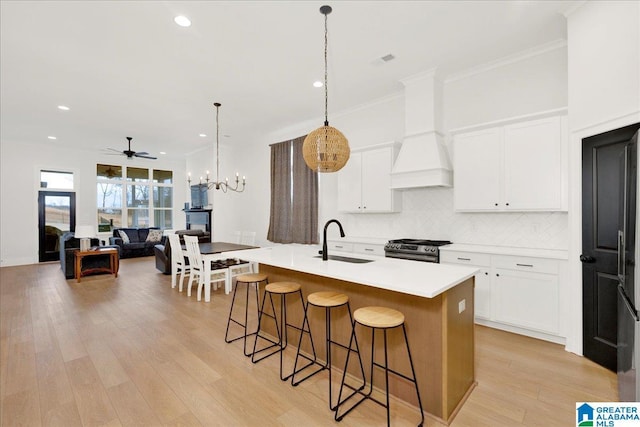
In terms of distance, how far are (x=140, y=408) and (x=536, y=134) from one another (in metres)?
4.27

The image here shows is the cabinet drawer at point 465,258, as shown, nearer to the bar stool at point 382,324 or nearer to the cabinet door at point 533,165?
the cabinet door at point 533,165

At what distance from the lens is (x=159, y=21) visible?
9.13 feet

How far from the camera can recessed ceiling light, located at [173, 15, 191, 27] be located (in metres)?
2.72

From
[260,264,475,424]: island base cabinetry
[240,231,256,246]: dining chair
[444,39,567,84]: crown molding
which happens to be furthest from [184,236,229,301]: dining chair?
[444,39,567,84]: crown molding

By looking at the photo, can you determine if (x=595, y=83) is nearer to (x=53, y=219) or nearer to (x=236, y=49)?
(x=236, y=49)

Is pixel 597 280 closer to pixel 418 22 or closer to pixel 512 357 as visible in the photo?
pixel 512 357

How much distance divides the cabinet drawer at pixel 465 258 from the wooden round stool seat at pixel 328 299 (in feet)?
5.74

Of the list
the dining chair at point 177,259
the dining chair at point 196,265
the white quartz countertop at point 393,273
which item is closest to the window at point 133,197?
the dining chair at point 177,259

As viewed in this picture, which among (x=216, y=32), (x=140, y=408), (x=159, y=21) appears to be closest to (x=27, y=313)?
(x=140, y=408)

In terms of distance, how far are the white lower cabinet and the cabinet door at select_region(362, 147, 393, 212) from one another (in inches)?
52.1

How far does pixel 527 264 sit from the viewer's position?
3.02m

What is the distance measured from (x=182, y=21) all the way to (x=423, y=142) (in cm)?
300

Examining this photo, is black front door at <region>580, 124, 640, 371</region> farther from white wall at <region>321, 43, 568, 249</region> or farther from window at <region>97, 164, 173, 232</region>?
window at <region>97, 164, 173, 232</region>
